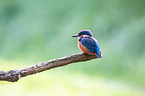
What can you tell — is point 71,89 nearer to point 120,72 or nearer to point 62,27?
point 120,72

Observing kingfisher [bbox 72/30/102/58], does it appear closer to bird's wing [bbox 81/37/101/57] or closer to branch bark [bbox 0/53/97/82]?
bird's wing [bbox 81/37/101/57]

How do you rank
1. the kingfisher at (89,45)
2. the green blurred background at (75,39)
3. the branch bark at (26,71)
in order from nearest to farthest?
the branch bark at (26,71)
the kingfisher at (89,45)
the green blurred background at (75,39)

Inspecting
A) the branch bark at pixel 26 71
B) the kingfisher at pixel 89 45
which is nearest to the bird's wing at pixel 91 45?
the kingfisher at pixel 89 45

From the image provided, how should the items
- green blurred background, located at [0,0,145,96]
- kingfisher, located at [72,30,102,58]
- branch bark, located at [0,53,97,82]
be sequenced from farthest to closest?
green blurred background, located at [0,0,145,96], kingfisher, located at [72,30,102,58], branch bark, located at [0,53,97,82]

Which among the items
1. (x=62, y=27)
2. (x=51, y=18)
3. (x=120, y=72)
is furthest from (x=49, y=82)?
(x=51, y=18)

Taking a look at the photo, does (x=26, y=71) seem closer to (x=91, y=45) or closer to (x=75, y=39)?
(x=91, y=45)

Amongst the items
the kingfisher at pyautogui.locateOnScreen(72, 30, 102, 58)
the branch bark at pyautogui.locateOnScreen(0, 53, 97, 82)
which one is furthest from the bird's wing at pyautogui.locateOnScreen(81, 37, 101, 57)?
the branch bark at pyautogui.locateOnScreen(0, 53, 97, 82)

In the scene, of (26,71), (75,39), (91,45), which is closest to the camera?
(26,71)

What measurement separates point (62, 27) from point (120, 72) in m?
1.68

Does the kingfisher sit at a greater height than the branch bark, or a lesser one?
greater

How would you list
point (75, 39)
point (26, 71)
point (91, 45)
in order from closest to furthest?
point (26, 71) → point (91, 45) → point (75, 39)

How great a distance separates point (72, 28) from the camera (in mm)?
4895

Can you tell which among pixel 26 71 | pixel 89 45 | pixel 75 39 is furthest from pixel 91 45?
pixel 75 39

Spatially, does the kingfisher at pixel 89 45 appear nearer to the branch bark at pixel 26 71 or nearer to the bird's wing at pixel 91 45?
the bird's wing at pixel 91 45
